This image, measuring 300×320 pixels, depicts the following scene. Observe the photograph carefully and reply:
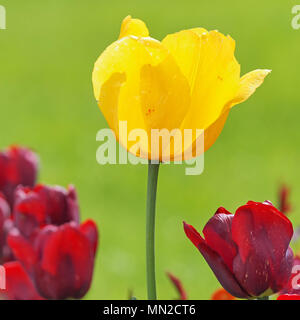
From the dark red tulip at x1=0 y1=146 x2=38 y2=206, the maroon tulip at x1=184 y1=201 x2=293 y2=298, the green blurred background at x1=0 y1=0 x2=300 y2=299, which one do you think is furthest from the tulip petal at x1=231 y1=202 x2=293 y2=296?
the green blurred background at x1=0 y1=0 x2=300 y2=299

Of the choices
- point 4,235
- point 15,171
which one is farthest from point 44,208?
point 15,171

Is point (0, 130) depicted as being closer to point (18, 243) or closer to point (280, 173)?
point (280, 173)

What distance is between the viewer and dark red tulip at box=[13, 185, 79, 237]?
552 millimetres

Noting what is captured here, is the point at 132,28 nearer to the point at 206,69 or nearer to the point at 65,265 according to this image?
the point at 206,69

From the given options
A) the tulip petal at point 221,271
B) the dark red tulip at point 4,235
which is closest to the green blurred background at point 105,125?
the dark red tulip at point 4,235

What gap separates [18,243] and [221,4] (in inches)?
173

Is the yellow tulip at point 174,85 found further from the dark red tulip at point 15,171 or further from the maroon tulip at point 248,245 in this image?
the dark red tulip at point 15,171

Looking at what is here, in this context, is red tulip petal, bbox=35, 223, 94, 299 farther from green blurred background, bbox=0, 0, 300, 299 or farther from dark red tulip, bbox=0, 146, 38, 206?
green blurred background, bbox=0, 0, 300, 299

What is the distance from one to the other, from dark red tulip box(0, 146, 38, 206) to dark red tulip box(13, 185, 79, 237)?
14 centimetres

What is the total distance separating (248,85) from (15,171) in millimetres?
384

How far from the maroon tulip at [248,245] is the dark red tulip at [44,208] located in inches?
6.7

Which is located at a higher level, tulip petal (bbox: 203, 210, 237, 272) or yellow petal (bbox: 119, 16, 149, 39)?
yellow petal (bbox: 119, 16, 149, 39)

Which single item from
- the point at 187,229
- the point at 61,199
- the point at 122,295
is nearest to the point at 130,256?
the point at 122,295

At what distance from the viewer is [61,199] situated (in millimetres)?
562
